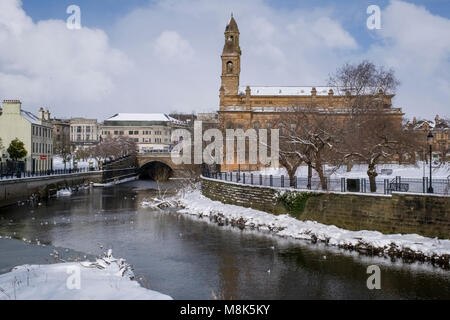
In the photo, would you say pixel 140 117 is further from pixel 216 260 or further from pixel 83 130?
pixel 216 260

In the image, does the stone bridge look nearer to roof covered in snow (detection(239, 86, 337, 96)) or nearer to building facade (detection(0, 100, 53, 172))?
roof covered in snow (detection(239, 86, 337, 96))

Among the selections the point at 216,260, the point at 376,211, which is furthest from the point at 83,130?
the point at 216,260

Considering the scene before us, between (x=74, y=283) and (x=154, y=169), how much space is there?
268 ft

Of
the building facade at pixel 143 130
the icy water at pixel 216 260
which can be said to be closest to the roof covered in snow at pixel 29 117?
the icy water at pixel 216 260

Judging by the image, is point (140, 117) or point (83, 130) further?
point (83, 130)

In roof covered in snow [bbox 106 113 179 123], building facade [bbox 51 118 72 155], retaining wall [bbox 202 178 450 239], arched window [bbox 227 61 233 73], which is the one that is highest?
arched window [bbox 227 61 233 73]

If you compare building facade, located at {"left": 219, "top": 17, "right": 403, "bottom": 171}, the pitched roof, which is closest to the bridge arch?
building facade, located at {"left": 219, "top": 17, "right": 403, "bottom": 171}

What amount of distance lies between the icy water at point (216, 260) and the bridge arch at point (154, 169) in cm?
5831

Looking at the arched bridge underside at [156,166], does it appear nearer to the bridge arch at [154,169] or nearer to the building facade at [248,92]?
the bridge arch at [154,169]

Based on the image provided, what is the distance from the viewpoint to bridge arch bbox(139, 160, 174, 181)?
91812 millimetres

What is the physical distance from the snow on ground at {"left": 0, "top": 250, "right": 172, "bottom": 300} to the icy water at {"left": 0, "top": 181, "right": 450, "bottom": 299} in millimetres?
1252

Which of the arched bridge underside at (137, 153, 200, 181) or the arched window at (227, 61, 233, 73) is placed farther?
the arched bridge underside at (137, 153, 200, 181)

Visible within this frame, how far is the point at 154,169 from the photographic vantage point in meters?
96.0

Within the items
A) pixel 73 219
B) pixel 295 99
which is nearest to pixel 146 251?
pixel 73 219
